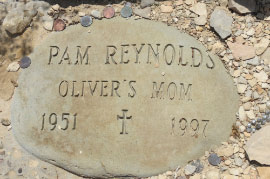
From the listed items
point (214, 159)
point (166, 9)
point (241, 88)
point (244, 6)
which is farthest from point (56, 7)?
point (214, 159)

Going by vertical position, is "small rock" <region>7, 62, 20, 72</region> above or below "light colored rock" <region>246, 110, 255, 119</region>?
above

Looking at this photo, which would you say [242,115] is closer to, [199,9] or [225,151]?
[225,151]

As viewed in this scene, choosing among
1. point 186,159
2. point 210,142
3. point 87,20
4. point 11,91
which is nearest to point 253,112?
point 210,142

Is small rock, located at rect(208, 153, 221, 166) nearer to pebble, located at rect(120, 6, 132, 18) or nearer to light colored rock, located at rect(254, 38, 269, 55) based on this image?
light colored rock, located at rect(254, 38, 269, 55)

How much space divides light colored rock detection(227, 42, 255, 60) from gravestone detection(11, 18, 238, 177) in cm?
12

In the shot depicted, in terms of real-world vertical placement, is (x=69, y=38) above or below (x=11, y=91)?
above

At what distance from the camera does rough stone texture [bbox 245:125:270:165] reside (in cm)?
263

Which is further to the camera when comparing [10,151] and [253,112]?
[10,151]

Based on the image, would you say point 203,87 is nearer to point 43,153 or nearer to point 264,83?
point 264,83

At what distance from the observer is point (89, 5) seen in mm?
3029

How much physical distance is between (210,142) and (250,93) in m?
0.40

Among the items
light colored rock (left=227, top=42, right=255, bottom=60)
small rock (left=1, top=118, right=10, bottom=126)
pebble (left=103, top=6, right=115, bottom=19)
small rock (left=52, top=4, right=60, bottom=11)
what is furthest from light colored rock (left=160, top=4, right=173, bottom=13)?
small rock (left=1, top=118, right=10, bottom=126)

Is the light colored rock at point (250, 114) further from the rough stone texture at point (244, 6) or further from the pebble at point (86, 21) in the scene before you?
the pebble at point (86, 21)

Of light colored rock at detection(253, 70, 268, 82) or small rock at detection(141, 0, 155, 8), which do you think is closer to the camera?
light colored rock at detection(253, 70, 268, 82)
